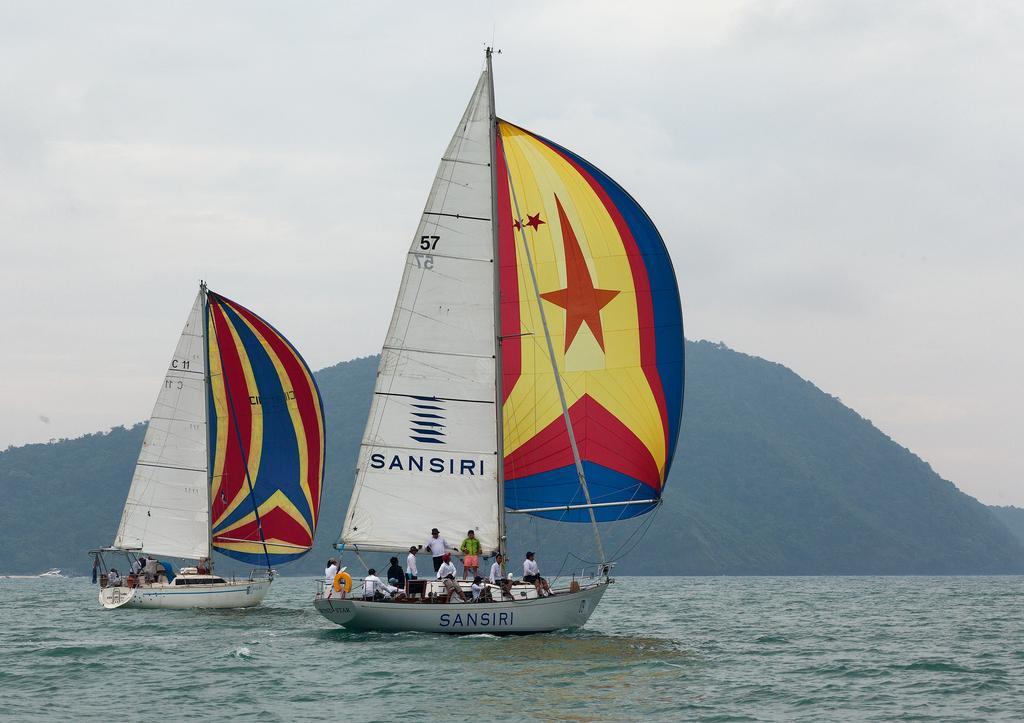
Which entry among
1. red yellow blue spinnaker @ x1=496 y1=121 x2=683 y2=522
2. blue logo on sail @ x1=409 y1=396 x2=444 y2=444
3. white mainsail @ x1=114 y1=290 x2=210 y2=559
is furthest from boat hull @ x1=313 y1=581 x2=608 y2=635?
white mainsail @ x1=114 y1=290 x2=210 y2=559

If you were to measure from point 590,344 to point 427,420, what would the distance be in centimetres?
354

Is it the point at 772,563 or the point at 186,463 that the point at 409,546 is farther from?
the point at 772,563

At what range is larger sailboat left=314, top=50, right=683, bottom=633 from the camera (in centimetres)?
2648

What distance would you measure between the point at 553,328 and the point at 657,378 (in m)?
2.28

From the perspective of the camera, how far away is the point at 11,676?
22656 mm

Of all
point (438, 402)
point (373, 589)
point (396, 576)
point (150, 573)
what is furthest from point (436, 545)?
point (150, 573)

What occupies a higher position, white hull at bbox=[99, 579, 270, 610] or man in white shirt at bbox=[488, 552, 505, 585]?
man in white shirt at bbox=[488, 552, 505, 585]

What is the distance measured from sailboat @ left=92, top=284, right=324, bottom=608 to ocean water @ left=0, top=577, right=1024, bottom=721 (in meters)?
4.87

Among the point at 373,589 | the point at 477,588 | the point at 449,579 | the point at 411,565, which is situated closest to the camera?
the point at 449,579

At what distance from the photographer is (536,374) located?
26.9 meters

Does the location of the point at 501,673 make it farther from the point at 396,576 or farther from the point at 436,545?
the point at 396,576

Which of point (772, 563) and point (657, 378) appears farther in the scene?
point (772, 563)

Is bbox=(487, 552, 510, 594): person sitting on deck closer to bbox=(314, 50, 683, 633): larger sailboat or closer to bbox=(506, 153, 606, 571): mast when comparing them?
bbox=(314, 50, 683, 633): larger sailboat

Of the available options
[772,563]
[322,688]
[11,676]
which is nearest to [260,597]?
[11,676]
